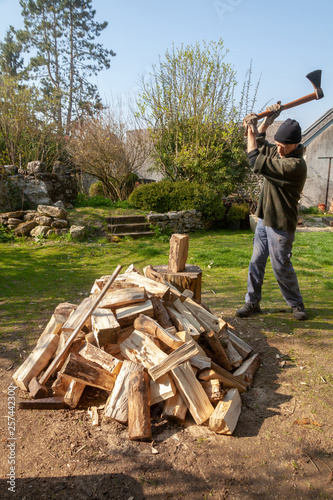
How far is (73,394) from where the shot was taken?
2.43m

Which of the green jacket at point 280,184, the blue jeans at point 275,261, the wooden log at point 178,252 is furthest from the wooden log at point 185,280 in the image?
the green jacket at point 280,184

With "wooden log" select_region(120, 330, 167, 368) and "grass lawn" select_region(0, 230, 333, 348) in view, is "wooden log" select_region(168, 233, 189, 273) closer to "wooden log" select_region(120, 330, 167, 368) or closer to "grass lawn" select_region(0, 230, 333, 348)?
"grass lawn" select_region(0, 230, 333, 348)

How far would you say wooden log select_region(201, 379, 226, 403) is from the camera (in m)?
2.38

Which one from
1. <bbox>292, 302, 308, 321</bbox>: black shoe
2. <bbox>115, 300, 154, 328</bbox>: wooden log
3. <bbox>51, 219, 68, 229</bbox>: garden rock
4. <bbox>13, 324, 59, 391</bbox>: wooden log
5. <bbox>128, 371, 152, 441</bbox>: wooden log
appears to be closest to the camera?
<bbox>128, 371, 152, 441</bbox>: wooden log

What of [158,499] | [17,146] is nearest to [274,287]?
[158,499]

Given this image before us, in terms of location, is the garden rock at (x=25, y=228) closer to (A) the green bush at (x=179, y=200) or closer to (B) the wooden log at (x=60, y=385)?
(A) the green bush at (x=179, y=200)

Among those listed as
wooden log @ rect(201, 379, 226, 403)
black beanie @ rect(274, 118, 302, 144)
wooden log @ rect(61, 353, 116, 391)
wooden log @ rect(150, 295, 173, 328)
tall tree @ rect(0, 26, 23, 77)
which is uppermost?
tall tree @ rect(0, 26, 23, 77)

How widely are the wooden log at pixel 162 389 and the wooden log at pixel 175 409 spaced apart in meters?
A: 0.07

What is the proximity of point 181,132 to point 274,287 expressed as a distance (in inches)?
367

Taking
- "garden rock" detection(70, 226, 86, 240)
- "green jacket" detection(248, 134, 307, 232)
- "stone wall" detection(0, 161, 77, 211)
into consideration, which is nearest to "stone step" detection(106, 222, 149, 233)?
"garden rock" detection(70, 226, 86, 240)

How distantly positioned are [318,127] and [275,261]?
16.2 m

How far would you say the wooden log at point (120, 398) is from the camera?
7.35 feet

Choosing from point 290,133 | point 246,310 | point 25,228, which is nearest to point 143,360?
point 246,310

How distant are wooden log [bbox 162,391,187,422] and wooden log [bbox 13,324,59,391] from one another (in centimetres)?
109
